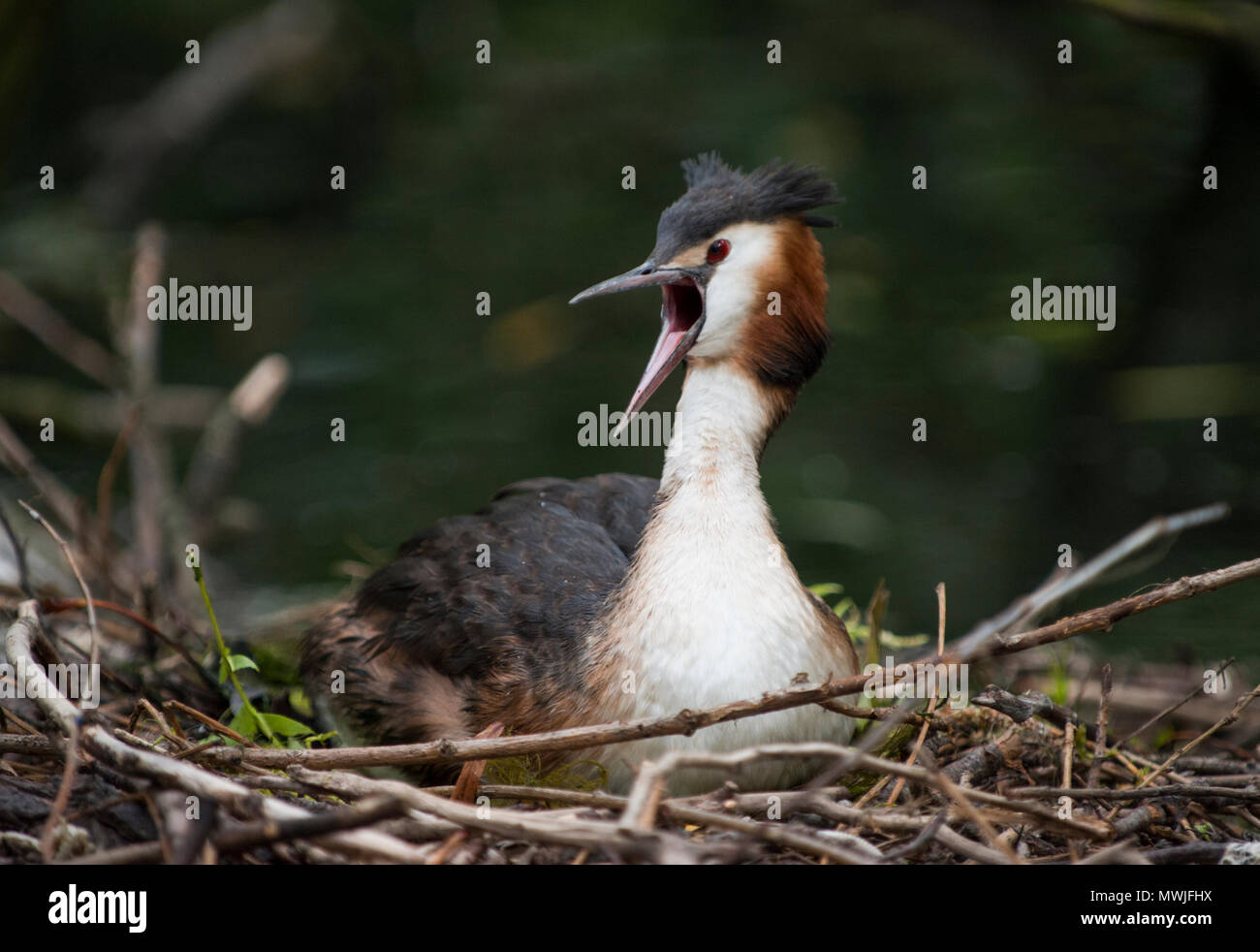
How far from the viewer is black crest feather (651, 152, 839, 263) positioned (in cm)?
427

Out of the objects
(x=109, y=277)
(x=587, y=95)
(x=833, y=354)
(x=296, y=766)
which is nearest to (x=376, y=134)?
(x=587, y=95)

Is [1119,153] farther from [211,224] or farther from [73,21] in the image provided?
[73,21]

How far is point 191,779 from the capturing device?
9.82 ft

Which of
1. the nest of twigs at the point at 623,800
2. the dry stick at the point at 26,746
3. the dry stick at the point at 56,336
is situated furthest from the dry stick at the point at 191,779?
the dry stick at the point at 56,336

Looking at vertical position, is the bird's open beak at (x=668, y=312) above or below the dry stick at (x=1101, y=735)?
above

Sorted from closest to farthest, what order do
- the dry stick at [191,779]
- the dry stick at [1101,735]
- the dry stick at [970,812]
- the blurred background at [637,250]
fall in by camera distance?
the dry stick at [191,779]
the dry stick at [970,812]
the dry stick at [1101,735]
the blurred background at [637,250]

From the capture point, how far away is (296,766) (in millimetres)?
3336

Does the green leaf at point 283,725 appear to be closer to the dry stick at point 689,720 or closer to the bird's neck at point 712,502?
the dry stick at point 689,720

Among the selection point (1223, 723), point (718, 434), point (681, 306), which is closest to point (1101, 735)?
point (1223, 723)

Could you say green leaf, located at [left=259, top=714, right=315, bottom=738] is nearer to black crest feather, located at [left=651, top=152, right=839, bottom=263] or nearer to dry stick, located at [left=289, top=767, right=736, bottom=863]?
dry stick, located at [left=289, top=767, right=736, bottom=863]

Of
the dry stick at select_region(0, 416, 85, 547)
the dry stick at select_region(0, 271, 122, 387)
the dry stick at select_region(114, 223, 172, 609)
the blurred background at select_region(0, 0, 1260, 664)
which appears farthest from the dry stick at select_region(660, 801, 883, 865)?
the dry stick at select_region(0, 271, 122, 387)

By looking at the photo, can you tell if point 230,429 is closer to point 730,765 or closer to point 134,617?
point 134,617

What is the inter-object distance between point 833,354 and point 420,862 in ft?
25.1

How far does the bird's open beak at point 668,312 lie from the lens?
412 cm
